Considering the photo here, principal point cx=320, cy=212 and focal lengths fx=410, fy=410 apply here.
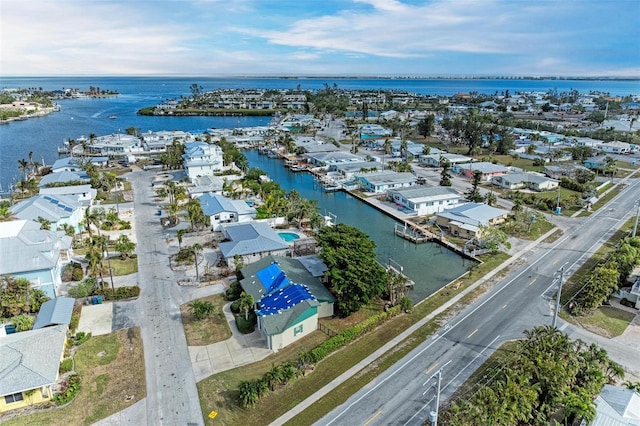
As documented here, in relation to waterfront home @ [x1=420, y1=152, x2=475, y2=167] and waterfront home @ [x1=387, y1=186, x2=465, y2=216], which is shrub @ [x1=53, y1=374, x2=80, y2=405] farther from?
waterfront home @ [x1=420, y1=152, x2=475, y2=167]

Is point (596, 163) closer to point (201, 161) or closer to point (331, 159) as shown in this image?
point (331, 159)

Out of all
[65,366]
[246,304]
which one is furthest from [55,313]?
[246,304]

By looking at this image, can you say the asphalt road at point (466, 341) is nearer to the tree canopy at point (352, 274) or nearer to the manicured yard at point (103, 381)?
the tree canopy at point (352, 274)

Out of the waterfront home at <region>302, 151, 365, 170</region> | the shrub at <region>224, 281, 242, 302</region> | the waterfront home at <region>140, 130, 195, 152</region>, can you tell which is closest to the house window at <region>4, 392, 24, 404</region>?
the shrub at <region>224, 281, 242, 302</region>

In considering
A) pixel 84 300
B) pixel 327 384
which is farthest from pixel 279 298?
pixel 84 300

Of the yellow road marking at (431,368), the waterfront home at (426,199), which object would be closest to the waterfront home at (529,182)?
the waterfront home at (426,199)

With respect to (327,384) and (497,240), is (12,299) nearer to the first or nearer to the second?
(327,384)
